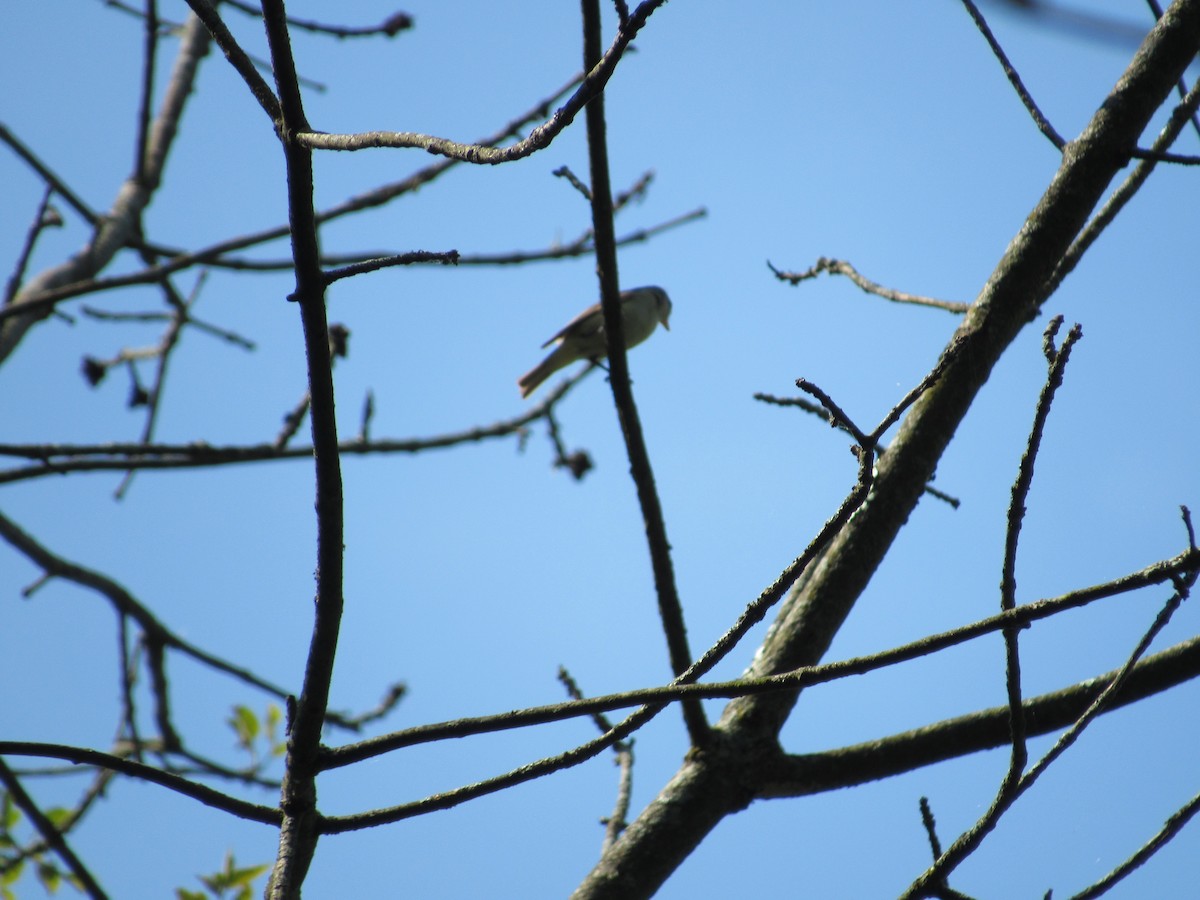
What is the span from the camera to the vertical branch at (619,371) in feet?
8.62

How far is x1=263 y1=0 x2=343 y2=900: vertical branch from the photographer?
141 centimetres

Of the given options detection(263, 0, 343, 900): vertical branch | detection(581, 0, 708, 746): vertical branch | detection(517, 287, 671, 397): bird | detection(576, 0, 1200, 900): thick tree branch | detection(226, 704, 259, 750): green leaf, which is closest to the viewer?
detection(263, 0, 343, 900): vertical branch

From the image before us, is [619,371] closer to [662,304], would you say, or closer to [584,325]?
[584,325]

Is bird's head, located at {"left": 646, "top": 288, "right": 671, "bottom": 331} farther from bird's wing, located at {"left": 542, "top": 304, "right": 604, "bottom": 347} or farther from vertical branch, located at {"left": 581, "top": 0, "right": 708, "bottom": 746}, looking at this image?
vertical branch, located at {"left": 581, "top": 0, "right": 708, "bottom": 746}

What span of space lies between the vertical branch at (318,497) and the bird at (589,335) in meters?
4.51

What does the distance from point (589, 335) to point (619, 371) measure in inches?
134

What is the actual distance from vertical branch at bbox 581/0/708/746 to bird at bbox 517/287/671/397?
9.94 ft

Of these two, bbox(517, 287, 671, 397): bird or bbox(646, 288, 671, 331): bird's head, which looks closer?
bbox(517, 287, 671, 397): bird

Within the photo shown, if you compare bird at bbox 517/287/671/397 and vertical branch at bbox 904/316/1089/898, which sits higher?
bird at bbox 517/287/671/397

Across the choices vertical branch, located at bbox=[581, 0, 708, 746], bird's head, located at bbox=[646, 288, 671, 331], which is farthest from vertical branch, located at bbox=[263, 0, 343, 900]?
bird's head, located at bbox=[646, 288, 671, 331]

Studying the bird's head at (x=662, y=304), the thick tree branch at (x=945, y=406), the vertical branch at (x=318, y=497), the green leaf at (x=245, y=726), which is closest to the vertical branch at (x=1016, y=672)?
the thick tree branch at (x=945, y=406)

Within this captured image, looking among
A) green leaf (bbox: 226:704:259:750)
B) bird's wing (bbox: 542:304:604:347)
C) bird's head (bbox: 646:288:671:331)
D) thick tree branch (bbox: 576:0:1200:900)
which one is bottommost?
thick tree branch (bbox: 576:0:1200:900)

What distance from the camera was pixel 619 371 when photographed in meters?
3.00

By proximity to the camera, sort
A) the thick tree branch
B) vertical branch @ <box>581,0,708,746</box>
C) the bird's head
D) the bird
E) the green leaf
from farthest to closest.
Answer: the bird's head
the bird
the green leaf
vertical branch @ <box>581,0,708,746</box>
the thick tree branch
